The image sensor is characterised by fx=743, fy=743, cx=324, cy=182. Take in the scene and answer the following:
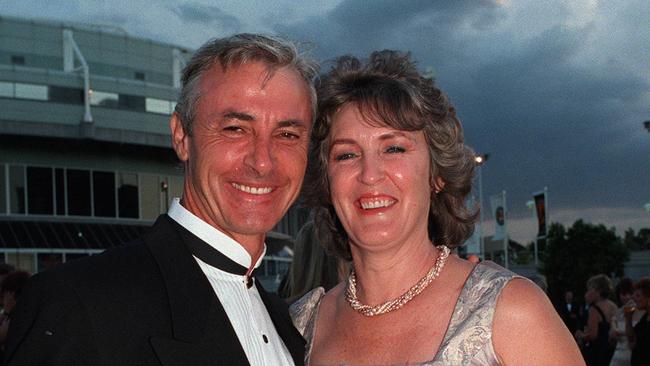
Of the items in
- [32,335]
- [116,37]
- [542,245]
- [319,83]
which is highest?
[116,37]

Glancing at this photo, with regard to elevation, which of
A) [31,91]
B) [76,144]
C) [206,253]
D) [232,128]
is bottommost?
[206,253]

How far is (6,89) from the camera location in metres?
34.1

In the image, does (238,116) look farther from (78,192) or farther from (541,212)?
(78,192)

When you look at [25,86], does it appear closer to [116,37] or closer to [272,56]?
[116,37]

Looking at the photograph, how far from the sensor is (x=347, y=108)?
11.4 ft

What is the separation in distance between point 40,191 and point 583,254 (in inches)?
1499

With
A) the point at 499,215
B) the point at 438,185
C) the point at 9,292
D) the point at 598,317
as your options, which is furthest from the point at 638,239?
the point at 438,185

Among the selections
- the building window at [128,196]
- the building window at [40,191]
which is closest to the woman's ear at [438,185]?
the building window at [40,191]

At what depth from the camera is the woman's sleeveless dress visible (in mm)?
2986

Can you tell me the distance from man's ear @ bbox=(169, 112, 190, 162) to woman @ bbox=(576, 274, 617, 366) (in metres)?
10.4

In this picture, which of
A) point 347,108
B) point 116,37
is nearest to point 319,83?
point 347,108

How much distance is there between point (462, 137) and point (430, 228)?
0.56 metres

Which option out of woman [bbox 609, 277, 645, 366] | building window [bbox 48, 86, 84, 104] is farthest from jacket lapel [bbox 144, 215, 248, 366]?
building window [bbox 48, 86, 84, 104]

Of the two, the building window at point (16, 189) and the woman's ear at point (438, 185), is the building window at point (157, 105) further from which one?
the woman's ear at point (438, 185)
